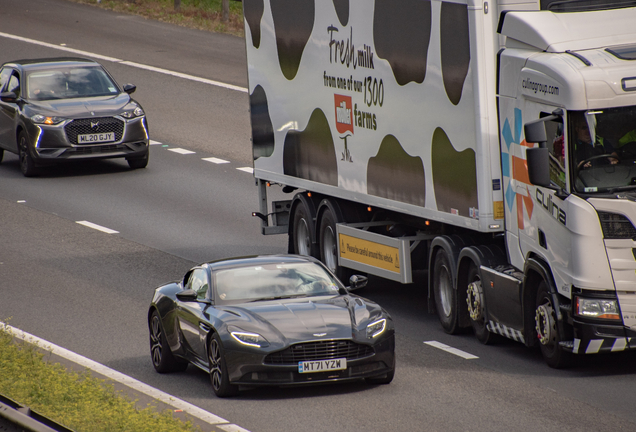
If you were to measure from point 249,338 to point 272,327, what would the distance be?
0.24m

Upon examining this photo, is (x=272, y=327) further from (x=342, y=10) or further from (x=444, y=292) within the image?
(x=342, y=10)

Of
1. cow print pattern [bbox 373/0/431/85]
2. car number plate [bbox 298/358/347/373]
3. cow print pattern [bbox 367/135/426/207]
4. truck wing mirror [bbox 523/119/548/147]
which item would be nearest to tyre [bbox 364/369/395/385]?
car number plate [bbox 298/358/347/373]

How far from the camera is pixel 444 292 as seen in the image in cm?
1518

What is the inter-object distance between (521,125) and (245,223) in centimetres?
962

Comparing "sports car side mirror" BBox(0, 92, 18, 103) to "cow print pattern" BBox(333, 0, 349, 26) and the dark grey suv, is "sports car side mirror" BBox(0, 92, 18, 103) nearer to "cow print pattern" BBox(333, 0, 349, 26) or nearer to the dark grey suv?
the dark grey suv

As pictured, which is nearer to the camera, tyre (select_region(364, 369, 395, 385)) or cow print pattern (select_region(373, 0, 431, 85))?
tyre (select_region(364, 369, 395, 385))

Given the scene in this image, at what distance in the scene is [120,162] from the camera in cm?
2841

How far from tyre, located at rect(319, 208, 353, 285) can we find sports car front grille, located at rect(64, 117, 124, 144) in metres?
9.24

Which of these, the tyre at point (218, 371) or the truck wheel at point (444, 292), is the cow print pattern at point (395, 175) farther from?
the tyre at point (218, 371)

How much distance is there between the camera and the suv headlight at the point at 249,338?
38.6ft

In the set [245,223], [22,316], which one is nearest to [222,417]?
[22,316]

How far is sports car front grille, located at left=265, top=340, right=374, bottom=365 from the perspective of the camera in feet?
38.6

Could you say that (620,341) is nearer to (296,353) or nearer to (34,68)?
(296,353)

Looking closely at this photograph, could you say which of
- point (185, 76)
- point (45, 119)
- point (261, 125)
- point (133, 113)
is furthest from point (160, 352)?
point (185, 76)
